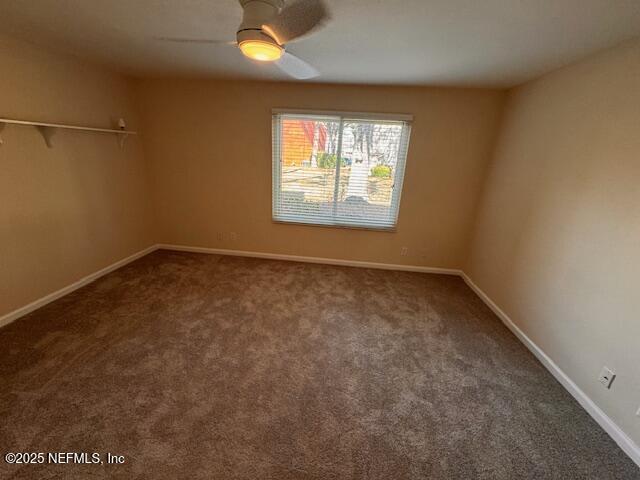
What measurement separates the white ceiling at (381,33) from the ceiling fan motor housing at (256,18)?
0.25m

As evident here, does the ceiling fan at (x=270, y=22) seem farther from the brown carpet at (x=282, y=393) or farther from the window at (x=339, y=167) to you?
the brown carpet at (x=282, y=393)

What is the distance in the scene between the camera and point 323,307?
257 centimetres

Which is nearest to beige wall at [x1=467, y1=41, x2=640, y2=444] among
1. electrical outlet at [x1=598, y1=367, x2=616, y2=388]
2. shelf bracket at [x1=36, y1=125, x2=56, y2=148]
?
electrical outlet at [x1=598, y1=367, x2=616, y2=388]

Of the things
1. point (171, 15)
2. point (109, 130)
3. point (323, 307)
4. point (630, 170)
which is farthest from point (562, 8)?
point (109, 130)

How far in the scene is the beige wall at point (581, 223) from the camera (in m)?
1.50

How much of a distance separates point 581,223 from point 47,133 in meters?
4.18

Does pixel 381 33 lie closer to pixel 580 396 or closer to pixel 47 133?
pixel 580 396

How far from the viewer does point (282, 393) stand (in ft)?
5.28

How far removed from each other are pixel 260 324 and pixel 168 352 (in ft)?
2.27

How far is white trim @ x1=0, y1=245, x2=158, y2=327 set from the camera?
209cm

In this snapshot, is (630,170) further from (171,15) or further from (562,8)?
(171,15)

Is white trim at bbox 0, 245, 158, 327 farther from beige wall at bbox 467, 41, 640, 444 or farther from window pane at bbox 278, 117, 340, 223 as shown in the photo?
beige wall at bbox 467, 41, 640, 444

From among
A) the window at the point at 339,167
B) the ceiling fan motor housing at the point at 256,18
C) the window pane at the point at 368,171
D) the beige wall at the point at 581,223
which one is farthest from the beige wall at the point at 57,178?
the beige wall at the point at 581,223

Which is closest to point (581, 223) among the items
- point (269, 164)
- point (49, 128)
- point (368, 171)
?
point (368, 171)
